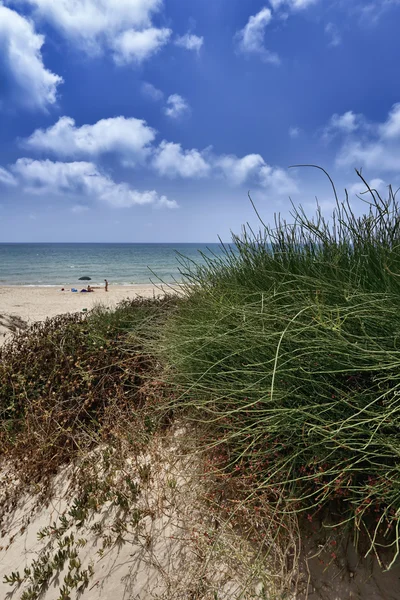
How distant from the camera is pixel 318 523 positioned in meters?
2.31

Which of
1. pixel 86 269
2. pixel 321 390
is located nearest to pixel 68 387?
pixel 321 390

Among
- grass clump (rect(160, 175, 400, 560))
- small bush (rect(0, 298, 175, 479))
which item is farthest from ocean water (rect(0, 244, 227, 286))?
grass clump (rect(160, 175, 400, 560))

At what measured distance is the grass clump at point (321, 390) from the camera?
1.97 m

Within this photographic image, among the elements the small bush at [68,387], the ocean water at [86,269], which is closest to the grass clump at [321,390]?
the small bush at [68,387]

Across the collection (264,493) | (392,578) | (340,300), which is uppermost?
(340,300)

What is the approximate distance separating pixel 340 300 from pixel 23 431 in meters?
3.31

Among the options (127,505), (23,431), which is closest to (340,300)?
(127,505)

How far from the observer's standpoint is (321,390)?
2.22m

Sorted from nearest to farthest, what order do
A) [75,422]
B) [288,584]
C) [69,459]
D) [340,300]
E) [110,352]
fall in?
[288,584]
[340,300]
[69,459]
[75,422]
[110,352]

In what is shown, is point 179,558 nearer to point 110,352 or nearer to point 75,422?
point 75,422

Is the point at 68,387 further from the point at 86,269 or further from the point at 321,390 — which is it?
the point at 86,269

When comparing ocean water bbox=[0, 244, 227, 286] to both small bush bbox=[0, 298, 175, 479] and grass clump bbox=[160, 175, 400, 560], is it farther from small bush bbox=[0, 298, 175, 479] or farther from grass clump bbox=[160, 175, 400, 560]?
grass clump bbox=[160, 175, 400, 560]

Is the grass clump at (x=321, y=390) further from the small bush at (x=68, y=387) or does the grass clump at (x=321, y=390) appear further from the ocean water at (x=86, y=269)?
the ocean water at (x=86, y=269)

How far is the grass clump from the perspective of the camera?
1969mm
